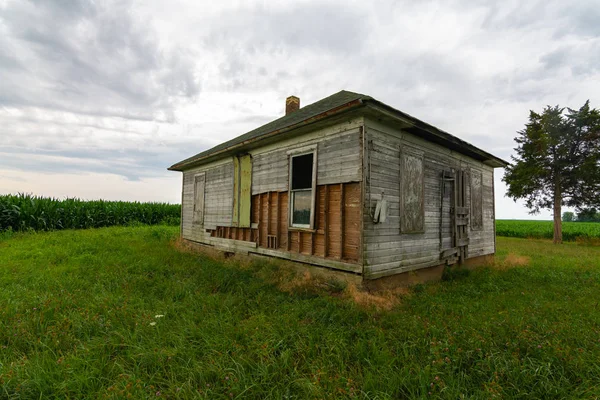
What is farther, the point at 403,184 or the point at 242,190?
the point at 242,190

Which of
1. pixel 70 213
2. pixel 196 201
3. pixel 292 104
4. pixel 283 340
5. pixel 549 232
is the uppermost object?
pixel 292 104

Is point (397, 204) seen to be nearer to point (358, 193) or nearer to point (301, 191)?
point (358, 193)

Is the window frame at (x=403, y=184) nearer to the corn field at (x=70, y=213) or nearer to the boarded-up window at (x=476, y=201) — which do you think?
the boarded-up window at (x=476, y=201)

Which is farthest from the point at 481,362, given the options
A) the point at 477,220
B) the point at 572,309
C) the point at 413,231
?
the point at 477,220

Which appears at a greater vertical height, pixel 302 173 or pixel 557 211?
pixel 302 173

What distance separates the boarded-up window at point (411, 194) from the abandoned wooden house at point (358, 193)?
1.0 inches

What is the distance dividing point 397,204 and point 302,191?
2433 mm

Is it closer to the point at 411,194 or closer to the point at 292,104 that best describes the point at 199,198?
the point at 292,104

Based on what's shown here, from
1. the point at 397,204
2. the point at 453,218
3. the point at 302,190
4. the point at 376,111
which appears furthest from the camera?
the point at 453,218

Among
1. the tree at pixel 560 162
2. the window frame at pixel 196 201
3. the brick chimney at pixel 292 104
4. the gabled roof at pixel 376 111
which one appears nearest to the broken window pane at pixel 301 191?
the gabled roof at pixel 376 111

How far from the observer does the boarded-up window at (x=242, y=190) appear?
29.5ft

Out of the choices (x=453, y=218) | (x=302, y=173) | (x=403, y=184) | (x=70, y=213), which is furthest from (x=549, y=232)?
(x=70, y=213)

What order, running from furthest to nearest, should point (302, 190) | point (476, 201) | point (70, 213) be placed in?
point (70, 213) < point (476, 201) < point (302, 190)

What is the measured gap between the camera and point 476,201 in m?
9.73
